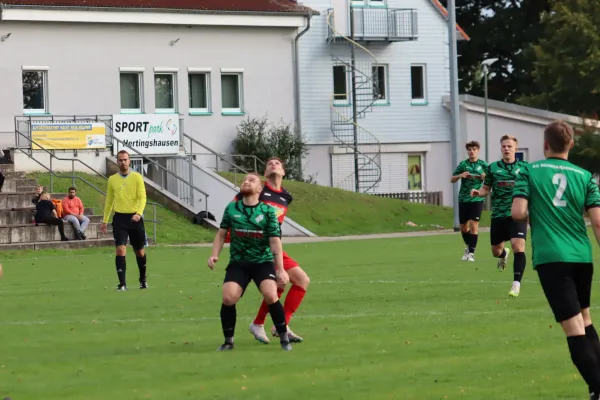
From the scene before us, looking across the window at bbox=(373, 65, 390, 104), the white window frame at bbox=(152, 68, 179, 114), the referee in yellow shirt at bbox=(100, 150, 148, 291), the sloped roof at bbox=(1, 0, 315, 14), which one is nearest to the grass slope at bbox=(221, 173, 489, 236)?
the white window frame at bbox=(152, 68, 179, 114)

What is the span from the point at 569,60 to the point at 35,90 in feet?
88.2

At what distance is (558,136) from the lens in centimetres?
946

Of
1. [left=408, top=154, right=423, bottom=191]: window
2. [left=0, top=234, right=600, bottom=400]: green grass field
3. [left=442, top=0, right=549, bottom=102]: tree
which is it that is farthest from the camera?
[left=442, top=0, right=549, bottom=102]: tree

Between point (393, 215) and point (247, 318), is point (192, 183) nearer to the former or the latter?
point (393, 215)

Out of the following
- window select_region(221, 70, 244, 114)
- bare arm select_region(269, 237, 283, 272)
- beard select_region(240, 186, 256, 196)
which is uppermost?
window select_region(221, 70, 244, 114)

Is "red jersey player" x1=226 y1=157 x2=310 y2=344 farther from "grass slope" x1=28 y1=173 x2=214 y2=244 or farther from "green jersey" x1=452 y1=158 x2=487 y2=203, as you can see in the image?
"grass slope" x1=28 y1=173 x2=214 y2=244

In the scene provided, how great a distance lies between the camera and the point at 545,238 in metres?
9.51

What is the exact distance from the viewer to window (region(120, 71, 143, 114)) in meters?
49.1

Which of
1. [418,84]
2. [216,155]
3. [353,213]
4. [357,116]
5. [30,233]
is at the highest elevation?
[418,84]

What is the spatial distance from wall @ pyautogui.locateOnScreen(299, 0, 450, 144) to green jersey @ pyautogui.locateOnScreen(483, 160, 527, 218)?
3342 cm

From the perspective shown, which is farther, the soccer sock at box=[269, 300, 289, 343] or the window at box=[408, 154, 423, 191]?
the window at box=[408, 154, 423, 191]

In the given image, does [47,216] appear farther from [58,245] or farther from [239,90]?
[239,90]

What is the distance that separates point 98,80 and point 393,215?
11178 millimetres

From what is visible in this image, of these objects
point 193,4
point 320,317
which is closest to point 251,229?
point 320,317
